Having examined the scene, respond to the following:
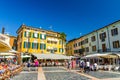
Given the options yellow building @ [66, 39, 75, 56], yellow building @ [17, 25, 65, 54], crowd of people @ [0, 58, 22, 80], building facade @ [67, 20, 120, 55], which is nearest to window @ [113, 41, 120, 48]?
building facade @ [67, 20, 120, 55]

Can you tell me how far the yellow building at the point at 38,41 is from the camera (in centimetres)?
3556

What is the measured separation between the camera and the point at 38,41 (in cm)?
3794

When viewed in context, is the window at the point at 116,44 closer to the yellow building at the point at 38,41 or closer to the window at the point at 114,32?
the window at the point at 114,32

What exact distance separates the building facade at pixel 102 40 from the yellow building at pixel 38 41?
24.4 ft

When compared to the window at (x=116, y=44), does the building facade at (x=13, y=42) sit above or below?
above

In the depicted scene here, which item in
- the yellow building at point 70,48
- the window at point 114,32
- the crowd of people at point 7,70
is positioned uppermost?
the window at point 114,32

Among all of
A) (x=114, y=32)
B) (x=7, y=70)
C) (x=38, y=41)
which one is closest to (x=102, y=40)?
(x=114, y=32)

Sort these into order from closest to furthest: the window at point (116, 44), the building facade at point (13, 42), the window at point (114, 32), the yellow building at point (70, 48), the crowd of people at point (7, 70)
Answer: the crowd of people at point (7, 70) → the window at point (116, 44) → the window at point (114, 32) → the building facade at point (13, 42) → the yellow building at point (70, 48)

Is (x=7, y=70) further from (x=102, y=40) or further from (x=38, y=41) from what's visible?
(x=38, y=41)

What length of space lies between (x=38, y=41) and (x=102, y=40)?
16.4m

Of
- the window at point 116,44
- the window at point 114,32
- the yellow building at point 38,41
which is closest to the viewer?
the window at point 116,44

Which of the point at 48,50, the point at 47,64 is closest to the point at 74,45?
the point at 48,50

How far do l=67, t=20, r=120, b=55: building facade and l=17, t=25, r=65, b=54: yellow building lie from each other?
7.45 metres

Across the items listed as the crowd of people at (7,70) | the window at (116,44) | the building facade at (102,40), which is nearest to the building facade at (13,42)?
the building facade at (102,40)
